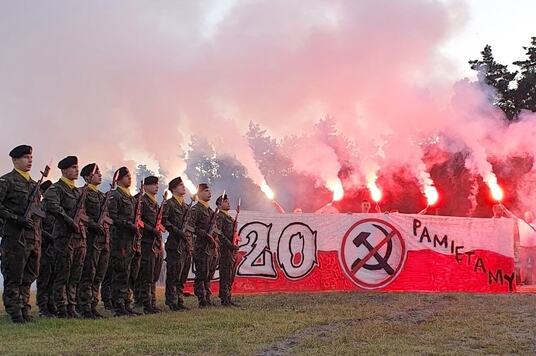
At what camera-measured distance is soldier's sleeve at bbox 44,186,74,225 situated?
32.2ft

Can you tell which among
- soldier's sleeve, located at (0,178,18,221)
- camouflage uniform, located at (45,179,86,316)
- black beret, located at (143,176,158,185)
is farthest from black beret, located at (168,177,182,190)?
soldier's sleeve, located at (0,178,18,221)

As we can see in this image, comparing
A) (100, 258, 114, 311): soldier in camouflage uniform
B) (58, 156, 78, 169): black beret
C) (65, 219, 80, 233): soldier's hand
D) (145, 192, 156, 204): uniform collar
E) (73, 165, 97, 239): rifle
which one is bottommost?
(100, 258, 114, 311): soldier in camouflage uniform

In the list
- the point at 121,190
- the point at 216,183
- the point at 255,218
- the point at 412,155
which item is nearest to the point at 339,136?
the point at 412,155

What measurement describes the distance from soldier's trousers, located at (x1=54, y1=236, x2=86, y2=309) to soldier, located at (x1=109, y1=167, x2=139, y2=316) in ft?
2.40

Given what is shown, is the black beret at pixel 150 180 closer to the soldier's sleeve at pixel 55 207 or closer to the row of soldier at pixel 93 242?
the row of soldier at pixel 93 242

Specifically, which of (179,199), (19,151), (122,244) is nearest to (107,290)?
(122,244)

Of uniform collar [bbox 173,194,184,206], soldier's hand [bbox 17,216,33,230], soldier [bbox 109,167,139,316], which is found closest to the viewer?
soldier's hand [bbox 17,216,33,230]

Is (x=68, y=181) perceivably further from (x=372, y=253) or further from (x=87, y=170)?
(x=372, y=253)

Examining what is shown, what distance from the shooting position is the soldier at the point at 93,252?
10305 mm

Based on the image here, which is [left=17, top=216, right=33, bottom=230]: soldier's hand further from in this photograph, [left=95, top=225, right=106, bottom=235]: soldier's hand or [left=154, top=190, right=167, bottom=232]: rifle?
[left=154, top=190, right=167, bottom=232]: rifle

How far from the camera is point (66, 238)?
1002 cm

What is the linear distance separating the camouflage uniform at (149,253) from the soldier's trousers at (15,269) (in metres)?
2.25

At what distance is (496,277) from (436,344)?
8.28 meters

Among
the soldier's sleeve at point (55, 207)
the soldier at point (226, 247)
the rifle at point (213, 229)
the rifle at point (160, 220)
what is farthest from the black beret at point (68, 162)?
the soldier at point (226, 247)
